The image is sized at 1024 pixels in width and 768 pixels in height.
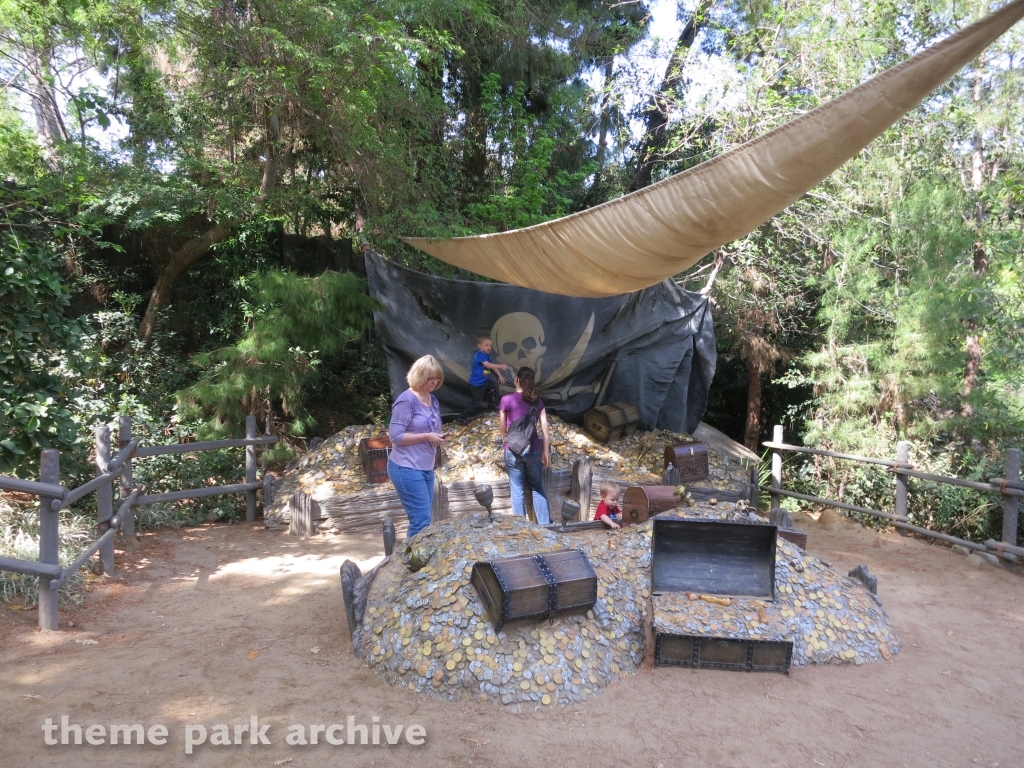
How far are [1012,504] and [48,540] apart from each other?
636cm

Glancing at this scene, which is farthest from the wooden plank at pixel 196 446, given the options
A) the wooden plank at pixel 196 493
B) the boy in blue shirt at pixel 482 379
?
the boy in blue shirt at pixel 482 379

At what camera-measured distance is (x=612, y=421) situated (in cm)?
674

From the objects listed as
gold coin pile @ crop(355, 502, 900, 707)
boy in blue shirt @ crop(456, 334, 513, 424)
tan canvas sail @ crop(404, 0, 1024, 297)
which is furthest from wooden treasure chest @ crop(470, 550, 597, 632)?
boy in blue shirt @ crop(456, 334, 513, 424)

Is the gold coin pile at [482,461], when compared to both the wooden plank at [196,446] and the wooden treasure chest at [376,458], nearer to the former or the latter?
the wooden treasure chest at [376,458]

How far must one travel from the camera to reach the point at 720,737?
2.44 m

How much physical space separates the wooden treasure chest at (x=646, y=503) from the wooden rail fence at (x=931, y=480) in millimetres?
1974

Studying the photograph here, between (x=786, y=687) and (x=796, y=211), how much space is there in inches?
225

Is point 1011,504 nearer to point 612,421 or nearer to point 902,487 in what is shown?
point 902,487

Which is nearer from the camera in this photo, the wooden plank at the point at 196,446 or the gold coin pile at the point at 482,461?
the wooden plank at the point at 196,446

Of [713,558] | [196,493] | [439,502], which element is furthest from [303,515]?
[713,558]

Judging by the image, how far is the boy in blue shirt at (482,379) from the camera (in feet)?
21.4

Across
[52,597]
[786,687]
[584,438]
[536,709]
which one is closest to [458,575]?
[536,709]

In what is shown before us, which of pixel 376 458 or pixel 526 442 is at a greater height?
pixel 526 442

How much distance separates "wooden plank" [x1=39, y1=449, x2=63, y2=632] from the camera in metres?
3.15
